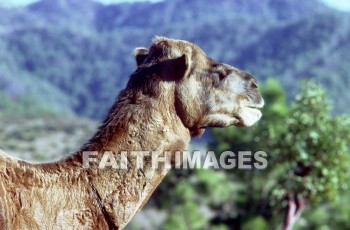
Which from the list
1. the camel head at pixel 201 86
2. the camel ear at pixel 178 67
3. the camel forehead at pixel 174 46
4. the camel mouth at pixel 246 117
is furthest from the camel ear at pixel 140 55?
the camel mouth at pixel 246 117

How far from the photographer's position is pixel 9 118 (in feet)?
279

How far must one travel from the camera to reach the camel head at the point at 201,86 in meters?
6.15

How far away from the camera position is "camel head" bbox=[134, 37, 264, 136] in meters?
6.15

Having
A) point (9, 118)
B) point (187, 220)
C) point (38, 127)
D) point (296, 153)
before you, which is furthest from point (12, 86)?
point (296, 153)

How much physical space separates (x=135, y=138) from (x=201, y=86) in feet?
2.72

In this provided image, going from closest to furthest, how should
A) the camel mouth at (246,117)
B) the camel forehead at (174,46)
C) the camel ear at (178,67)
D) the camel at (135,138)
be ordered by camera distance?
the camel at (135,138) → the camel ear at (178,67) → the camel forehead at (174,46) → the camel mouth at (246,117)

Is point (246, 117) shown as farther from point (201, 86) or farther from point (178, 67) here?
point (178, 67)

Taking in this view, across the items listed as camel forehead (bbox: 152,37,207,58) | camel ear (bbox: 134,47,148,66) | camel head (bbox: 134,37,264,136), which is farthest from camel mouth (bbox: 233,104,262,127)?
camel ear (bbox: 134,47,148,66)

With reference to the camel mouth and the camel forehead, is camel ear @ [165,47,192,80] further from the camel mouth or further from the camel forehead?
the camel mouth

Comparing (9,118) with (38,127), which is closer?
(38,127)

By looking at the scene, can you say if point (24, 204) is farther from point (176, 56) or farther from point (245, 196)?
point (245, 196)

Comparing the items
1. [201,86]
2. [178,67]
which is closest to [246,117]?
[201,86]

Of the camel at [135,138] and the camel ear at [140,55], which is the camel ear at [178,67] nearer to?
the camel at [135,138]

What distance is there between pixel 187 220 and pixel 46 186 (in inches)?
1483
